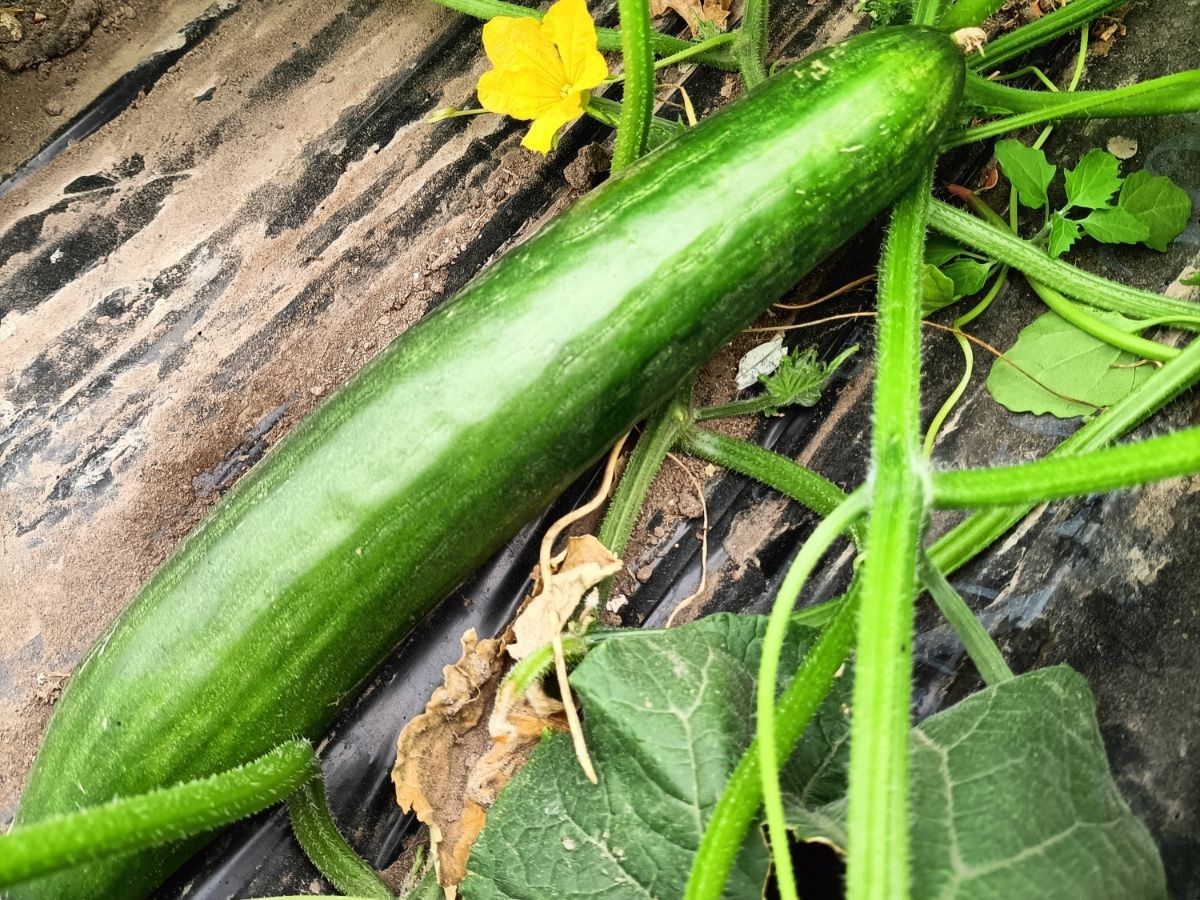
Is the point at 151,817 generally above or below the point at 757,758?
above

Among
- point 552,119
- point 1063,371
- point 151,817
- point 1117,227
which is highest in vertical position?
point 552,119

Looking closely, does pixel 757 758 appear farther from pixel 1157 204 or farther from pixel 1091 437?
pixel 1157 204

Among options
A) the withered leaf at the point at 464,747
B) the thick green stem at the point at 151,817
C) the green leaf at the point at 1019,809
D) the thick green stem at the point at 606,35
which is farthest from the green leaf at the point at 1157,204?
the thick green stem at the point at 151,817

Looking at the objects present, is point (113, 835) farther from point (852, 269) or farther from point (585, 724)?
point (852, 269)

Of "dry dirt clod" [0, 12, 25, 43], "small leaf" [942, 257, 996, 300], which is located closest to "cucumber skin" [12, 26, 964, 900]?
"small leaf" [942, 257, 996, 300]

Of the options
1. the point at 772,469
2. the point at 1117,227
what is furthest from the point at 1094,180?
the point at 772,469

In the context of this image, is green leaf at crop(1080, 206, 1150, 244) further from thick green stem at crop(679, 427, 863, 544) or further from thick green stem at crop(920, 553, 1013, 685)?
thick green stem at crop(920, 553, 1013, 685)

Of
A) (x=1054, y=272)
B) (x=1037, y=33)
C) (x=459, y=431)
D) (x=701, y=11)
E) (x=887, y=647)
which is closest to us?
(x=887, y=647)

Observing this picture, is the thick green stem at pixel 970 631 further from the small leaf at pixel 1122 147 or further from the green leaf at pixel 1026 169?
the small leaf at pixel 1122 147
